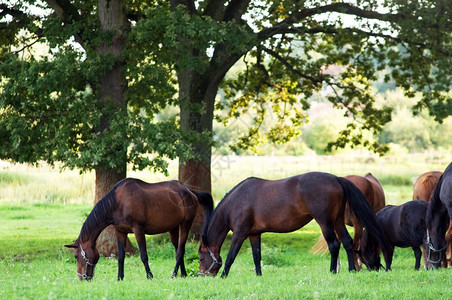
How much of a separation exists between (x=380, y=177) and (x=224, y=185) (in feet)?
66.1

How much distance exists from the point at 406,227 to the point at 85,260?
20.8ft

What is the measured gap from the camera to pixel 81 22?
1784cm

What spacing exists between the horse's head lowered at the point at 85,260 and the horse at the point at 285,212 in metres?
1.97

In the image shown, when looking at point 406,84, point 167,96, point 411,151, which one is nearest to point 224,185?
point 406,84

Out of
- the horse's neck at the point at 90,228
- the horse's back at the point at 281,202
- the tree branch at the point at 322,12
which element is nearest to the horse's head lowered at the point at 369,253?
the horse's back at the point at 281,202

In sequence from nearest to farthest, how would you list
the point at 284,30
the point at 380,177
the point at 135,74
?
the point at 135,74 < the point at 284,30 < the point at 380,177

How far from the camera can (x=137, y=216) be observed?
12219mm

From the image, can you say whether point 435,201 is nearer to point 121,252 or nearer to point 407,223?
point 407,223

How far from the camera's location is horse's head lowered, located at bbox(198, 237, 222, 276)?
12.0 meters

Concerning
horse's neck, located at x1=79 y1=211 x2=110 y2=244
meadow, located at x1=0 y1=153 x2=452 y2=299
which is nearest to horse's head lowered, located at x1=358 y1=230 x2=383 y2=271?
meadow, located at x1=0 y1=153 x2=452 y2=299

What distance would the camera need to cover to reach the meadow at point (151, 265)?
9.06 m

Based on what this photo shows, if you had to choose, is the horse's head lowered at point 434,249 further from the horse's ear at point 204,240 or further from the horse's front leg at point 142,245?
the horse's front leg at point 142,245

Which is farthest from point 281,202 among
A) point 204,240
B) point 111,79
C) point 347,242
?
point 111,79

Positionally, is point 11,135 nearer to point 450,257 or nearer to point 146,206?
point 146,206
